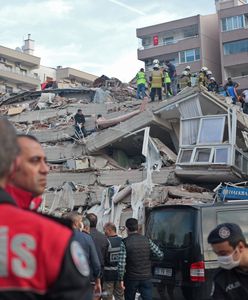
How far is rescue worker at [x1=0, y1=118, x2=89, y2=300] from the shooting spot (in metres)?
1.70

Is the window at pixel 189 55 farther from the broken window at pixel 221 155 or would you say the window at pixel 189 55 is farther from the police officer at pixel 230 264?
the police officer at pixel 230 264

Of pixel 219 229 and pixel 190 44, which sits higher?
pixel 190 44

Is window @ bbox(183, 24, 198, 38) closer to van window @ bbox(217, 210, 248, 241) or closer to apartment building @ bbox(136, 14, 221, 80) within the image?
apartment building @ bbox(136, 14, 221, 80)

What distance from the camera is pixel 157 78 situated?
2192cm

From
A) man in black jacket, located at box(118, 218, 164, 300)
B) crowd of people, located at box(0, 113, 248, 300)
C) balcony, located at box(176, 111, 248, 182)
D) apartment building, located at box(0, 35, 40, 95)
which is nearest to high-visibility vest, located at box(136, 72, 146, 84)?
balcony, located at box(176, 111, 248, 182)

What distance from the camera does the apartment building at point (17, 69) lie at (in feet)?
235

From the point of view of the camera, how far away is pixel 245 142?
2000cm

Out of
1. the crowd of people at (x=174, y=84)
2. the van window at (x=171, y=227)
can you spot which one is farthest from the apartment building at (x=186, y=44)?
the van window at (x=171, y=227)

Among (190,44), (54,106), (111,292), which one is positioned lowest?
(111,292)

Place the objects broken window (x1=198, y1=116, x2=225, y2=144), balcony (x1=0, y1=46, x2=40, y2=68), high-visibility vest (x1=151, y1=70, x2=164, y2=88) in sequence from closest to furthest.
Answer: broken window (x1=198, y1=116, x2=225, y2=144) → high-visibility vest (x1=151, y1=70, x2=164, y2=88) → balcony (x1=0, y1=46, x2=40, y2=68)

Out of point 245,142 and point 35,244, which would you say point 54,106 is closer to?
point 245,142

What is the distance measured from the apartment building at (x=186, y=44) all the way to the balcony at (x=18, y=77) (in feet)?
53.5

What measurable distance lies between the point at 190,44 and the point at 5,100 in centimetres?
3842

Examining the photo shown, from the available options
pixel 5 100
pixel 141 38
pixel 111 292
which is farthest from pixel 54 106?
pixel 141 38
